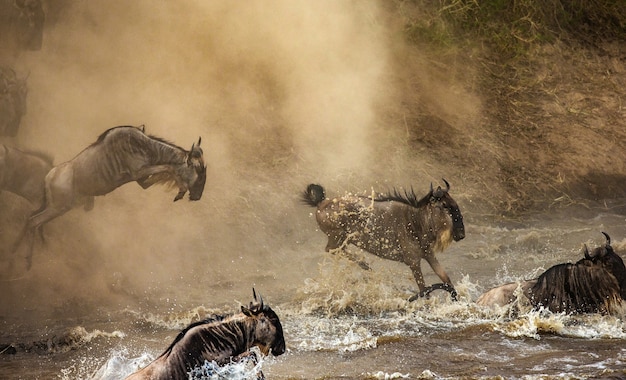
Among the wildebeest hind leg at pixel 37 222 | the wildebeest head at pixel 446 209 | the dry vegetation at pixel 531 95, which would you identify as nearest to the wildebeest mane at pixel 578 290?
the wildebeest head at pixel 446 209

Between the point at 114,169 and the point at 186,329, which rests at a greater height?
the point at 114,169

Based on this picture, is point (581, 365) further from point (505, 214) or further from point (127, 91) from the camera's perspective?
point (127, 91)

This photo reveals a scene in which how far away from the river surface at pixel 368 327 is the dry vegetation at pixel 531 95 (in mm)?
1567

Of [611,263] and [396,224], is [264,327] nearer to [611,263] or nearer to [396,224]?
[611,263]

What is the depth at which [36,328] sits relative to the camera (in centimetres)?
855

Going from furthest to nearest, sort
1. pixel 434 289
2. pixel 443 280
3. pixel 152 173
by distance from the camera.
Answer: pixel 152 173, pixel 443 280, pixel 434 289

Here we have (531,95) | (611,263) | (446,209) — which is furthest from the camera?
(531,95)

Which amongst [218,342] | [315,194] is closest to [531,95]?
[315,194]

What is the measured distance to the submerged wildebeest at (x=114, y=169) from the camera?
9.31 meters

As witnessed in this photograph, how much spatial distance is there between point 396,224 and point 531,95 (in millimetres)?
5455

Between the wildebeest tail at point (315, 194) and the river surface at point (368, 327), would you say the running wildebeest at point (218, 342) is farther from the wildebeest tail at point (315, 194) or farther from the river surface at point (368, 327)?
the wildebeest tail at point (315, 194)

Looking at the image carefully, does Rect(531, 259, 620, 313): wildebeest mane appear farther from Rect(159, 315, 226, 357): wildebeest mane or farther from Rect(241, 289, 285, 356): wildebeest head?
Rect(159, 315, 226, 357): wildebeest mane

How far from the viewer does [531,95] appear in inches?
537

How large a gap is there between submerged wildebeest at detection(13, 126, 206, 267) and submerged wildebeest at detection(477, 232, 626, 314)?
12.4ft
